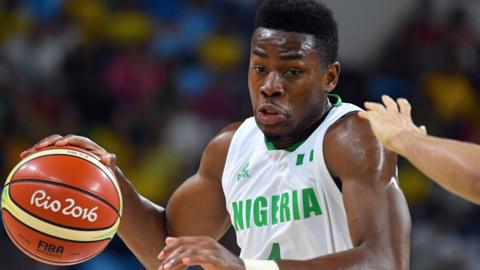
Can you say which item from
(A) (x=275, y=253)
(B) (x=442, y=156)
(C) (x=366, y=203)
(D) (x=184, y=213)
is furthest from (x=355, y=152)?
(D) (x=184, y=213)

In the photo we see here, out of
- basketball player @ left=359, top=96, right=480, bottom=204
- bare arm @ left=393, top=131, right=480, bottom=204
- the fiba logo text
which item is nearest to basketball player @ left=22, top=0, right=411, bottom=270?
the fiba logo text

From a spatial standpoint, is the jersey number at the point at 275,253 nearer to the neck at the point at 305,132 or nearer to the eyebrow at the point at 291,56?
the neck at the point at 305,132

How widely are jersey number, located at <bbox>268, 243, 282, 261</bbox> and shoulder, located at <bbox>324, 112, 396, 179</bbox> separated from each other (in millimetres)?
448

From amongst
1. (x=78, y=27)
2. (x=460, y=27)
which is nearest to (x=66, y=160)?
(x=78, y=27)

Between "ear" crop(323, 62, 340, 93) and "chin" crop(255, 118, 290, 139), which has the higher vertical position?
"ear" crop(323, 62, 340, 93)

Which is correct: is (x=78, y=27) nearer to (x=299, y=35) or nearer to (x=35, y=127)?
(x=35, y=127)

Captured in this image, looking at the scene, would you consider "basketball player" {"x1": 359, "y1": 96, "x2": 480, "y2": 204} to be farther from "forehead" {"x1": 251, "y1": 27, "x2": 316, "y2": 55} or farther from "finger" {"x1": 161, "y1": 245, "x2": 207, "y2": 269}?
"forehead" {"x1": 251, "y1": 27, "x2": 316, "y2": 55}

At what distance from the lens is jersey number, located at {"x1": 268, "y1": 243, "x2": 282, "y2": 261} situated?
459 centimetres

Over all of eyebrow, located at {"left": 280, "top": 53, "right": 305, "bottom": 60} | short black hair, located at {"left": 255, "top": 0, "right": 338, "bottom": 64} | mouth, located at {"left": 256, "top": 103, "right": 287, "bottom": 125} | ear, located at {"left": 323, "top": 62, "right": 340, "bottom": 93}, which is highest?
short black hair, located at {"left": 255, "top": 0, "right": 338, "bottom": 64}

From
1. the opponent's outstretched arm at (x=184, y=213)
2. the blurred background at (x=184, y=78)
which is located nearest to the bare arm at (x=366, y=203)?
the opponent's outstretched arm at (x=184, y=213)

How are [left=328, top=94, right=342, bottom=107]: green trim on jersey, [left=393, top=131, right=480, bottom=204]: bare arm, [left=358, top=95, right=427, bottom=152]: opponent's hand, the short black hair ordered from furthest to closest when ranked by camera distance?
[left=328, top=94, right=342, bottom=107]: green trim on jersey → the short black hair → [left=358, top=95, right=427, bottom=152]: opponent's hand → [left=393, top=131, right=480, bottom=204]: bare arm

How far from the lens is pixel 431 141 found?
346 centimetres

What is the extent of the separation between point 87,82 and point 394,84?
3.40 m

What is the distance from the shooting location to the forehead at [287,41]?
15.0 ft
